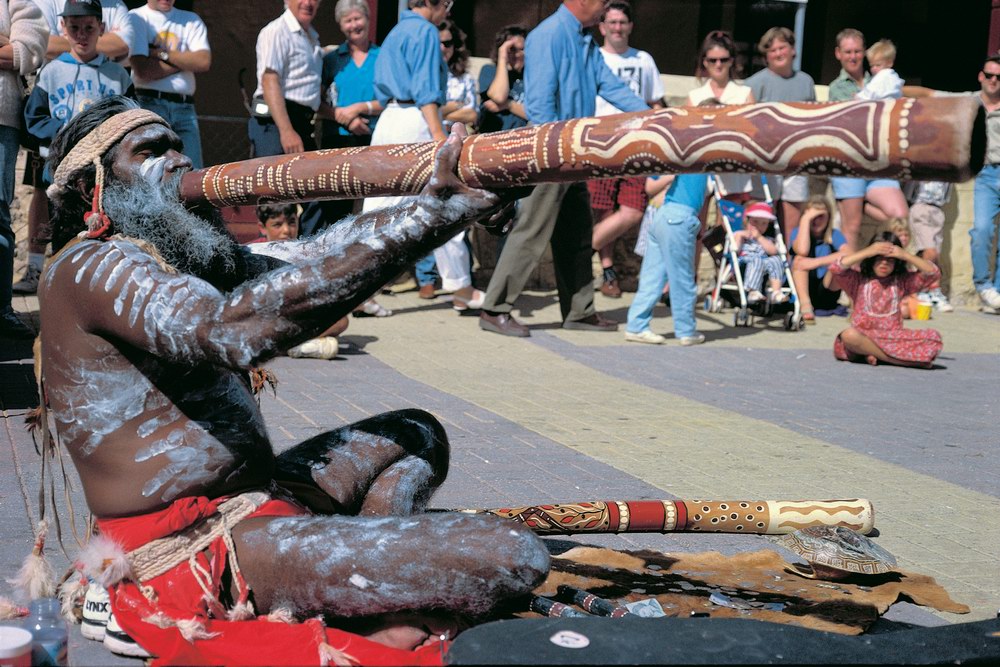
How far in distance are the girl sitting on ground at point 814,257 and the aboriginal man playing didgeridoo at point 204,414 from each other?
719 centimetres

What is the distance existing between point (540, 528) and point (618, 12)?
6.13 m

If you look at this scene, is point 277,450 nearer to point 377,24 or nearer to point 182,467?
point 182,467

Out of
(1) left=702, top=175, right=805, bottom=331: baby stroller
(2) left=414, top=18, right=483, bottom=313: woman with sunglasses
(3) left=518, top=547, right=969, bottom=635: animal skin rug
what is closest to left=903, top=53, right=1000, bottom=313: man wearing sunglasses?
(1) left=702, top=175, right=805, bottom=331: baby stroller

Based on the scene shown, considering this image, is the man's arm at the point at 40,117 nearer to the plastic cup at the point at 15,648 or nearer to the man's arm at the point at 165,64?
the man's arm at the point at 165,64

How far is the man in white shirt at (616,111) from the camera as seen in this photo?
30.6ft

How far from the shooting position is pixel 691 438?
5789 millimetres

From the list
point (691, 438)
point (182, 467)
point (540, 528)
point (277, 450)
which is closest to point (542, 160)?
point (182, 467)

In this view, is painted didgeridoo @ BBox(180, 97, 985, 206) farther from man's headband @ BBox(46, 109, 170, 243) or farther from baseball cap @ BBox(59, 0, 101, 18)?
baseball cap @ BBox(59, 0, 101, 18)

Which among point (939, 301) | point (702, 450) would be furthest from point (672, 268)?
point (939, 301)

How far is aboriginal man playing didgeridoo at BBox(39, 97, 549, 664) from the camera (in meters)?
2.80

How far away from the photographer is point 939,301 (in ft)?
35.5

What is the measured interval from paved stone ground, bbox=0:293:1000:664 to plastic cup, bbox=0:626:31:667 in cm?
23

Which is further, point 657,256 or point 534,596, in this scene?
point 657,256

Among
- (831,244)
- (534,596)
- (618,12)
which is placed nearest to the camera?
(534,596)
